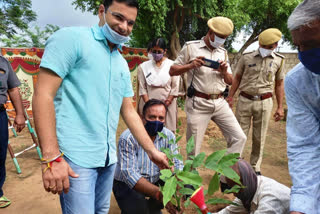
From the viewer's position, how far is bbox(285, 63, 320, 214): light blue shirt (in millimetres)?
963

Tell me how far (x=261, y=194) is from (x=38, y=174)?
335 cm

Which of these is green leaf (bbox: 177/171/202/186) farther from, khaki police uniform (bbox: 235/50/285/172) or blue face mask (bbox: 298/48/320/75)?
khaki police uniform (bbox: 235/50/285/172)

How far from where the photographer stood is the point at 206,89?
279cm

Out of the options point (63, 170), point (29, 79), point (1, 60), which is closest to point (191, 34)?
point (29, 79)

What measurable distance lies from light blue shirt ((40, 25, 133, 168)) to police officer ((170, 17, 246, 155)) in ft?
5.15

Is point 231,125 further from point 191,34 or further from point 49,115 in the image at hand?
point 191,34

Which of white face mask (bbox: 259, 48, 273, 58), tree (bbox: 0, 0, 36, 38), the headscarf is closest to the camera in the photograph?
the headscarf

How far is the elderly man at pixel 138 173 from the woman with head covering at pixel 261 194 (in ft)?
1.71

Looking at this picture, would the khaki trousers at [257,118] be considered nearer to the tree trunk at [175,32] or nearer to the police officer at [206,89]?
the police officer at [206,89]

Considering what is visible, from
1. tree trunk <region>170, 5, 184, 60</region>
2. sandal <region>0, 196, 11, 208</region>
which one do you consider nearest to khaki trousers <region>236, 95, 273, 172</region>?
sandal <region>0, 196, 11, 208</region>

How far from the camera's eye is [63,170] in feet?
3.53

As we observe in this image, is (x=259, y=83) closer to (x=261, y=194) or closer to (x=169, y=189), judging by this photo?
(x=261, y=194)

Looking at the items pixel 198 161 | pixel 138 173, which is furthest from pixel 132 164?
pixel 198 161

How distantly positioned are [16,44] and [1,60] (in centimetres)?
1992
